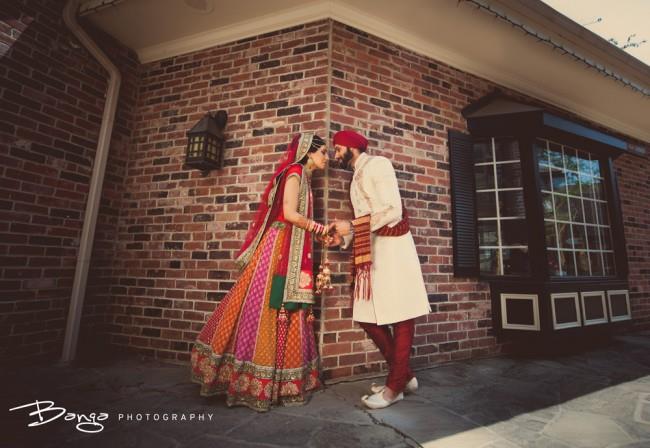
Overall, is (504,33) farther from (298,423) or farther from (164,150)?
(298,423)

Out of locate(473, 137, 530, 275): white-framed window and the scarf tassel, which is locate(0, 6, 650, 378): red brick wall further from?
locate(473, 137, 530, 275): white-framed window

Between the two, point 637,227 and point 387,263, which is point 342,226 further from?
point 637,227

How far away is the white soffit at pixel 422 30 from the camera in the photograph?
278 cm

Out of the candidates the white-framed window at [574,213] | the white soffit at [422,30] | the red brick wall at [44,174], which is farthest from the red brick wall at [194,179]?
the white-framed window at [574,213]

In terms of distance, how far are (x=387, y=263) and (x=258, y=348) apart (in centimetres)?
97

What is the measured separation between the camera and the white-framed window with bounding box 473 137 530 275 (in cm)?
342

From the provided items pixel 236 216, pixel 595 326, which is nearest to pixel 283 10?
pixel 236 216

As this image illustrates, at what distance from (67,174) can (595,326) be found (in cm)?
568

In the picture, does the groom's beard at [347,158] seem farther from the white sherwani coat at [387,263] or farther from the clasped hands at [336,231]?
the clasped hands at [336,231]

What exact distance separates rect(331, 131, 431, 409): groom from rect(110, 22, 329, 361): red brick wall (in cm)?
63

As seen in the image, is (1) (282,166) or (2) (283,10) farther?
(2) (283,10)

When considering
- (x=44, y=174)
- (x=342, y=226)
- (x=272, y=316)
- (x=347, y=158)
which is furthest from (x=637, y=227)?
(x=44, y=174)

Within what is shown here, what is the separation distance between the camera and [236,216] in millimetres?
2725

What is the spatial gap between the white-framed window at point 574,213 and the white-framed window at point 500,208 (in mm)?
276
